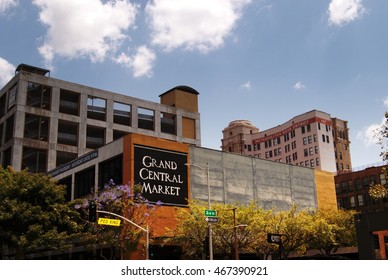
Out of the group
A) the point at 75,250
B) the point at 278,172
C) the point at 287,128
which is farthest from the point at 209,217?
the point at 287,128

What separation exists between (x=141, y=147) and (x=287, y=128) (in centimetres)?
9685

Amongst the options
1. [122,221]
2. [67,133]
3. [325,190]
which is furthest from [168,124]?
[122,221]

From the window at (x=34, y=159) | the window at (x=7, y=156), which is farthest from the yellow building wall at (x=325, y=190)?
the window at (x=7, y=156)

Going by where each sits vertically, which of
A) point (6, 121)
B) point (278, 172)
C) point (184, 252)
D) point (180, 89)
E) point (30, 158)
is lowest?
point (184, 252)

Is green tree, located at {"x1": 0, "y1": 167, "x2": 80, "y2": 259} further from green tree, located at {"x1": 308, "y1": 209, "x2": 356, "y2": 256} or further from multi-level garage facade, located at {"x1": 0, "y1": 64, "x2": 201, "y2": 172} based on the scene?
multi-level garage facade, located at {"x1": 0, "y1": 64, "x2": 201, "y2": 172}

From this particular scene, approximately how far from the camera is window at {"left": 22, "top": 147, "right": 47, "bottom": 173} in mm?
86000

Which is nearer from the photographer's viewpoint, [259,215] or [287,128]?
[259,215]

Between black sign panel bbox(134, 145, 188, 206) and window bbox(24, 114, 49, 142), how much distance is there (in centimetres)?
3879

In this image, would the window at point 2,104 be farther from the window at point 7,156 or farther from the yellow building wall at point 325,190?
the yellow building wall at point 325,190

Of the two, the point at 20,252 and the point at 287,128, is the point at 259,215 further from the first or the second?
the point at 287,128

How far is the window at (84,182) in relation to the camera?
196 feet

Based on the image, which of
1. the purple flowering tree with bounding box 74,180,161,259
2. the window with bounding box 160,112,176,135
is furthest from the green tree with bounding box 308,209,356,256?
the window with bounding box 160,112,176,135

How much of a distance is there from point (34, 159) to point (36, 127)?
6249 mm

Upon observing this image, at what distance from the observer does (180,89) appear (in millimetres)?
103312
